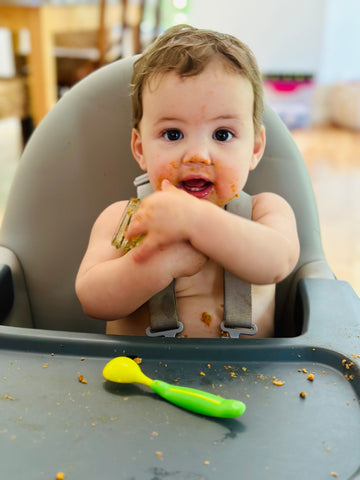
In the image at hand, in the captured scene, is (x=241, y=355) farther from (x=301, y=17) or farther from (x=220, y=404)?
(x=301, y=17)

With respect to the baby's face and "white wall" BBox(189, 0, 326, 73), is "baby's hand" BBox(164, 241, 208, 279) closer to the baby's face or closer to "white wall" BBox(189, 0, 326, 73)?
the baby's face

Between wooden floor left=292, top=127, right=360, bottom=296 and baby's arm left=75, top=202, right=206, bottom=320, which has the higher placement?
baby's arm left=75, top=202, right=206, bottom=320

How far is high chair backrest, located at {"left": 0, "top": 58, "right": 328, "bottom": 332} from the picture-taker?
899 millimetres

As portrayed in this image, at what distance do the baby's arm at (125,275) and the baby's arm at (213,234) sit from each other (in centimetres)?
1

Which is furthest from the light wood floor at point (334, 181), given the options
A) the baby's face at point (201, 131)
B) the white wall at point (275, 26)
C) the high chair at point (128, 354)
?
the baby's face at point (201, 131)

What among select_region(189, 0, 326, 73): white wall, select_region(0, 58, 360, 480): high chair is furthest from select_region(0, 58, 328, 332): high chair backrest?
select_region(189, 0, 326, 73): white wall

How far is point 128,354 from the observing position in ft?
2.12

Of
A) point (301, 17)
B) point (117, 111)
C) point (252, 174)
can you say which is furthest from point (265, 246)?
point (301, 17)

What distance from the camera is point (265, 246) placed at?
2.23 ft

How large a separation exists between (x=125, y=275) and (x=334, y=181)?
7.82 feet

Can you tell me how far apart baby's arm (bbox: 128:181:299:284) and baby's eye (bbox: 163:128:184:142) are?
0.19 feet

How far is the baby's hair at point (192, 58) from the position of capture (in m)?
0.69

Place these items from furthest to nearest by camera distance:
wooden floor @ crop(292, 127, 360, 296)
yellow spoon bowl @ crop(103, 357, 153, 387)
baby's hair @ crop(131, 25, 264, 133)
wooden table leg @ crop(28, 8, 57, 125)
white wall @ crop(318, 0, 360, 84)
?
white wall @ crop(318, 0, 360, 84), wooden table leg @ crop(28, 8, 57, 125), wooden floor @ crop(292, 127, 360, 296), baby's hair @ crop(131, 25, 264, 133), yellow spoon bowl @ crop(103, 357, 153, 387)

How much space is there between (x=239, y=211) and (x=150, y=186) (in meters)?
0.13
